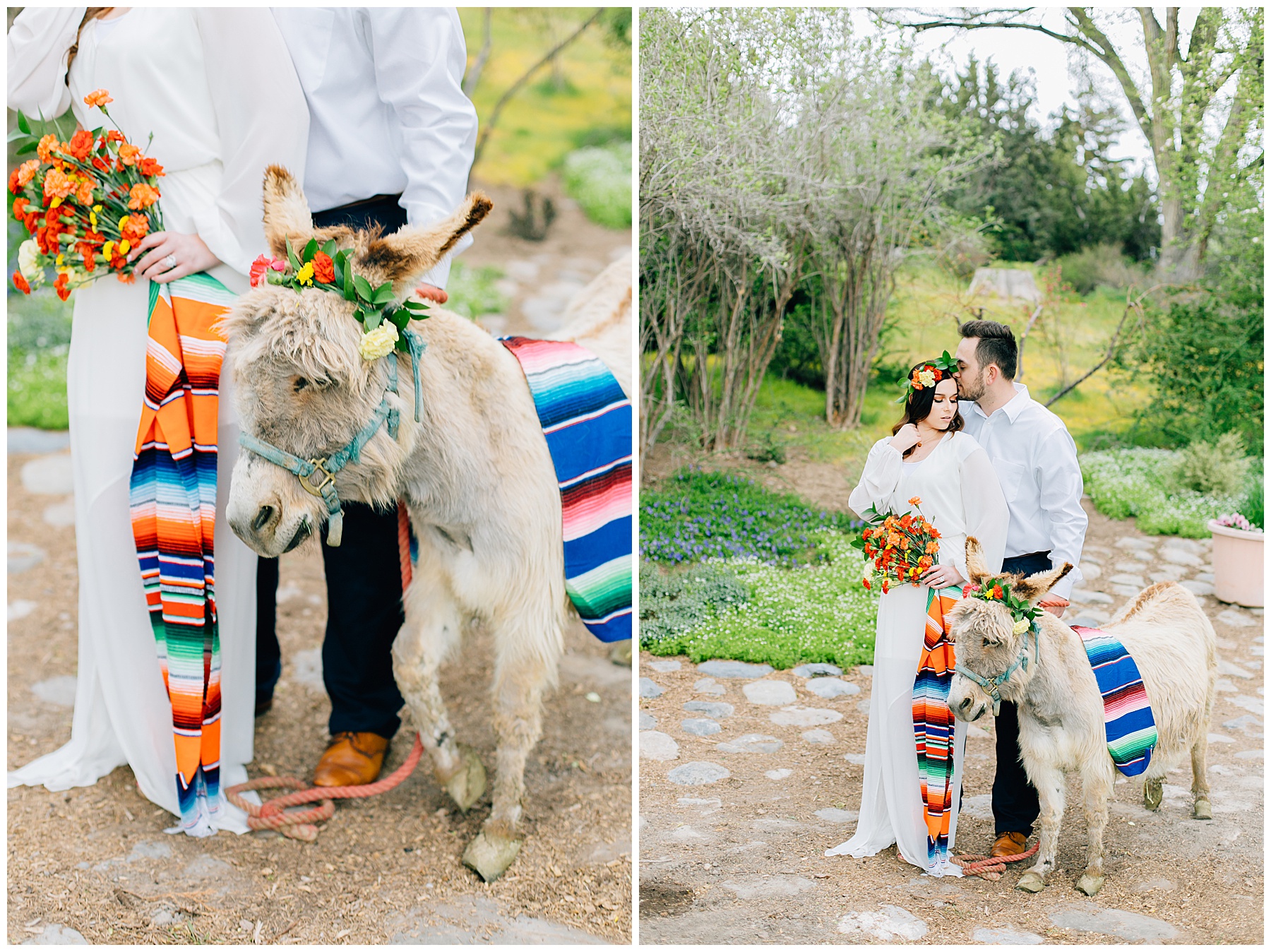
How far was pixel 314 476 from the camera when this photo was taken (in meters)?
2.46

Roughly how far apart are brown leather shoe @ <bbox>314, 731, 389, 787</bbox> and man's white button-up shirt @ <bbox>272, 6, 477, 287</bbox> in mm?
1733

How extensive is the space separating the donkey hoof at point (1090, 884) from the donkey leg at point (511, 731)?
5.76ft

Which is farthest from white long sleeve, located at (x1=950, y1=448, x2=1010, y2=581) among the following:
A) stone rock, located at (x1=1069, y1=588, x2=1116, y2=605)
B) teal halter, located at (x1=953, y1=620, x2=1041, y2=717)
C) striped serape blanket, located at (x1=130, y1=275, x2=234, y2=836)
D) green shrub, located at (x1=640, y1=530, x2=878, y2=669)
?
striped serape blanket, located at (x1=130, y1=275, x2=234, y2=836)

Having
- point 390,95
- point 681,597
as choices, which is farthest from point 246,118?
point 681,597

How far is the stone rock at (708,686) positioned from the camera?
139 inches

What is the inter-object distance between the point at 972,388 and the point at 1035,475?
342 millimetres

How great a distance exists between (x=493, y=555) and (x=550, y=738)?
122 centimetres

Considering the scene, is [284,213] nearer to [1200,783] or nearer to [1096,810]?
[1096,810]

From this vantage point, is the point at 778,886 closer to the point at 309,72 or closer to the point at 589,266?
the point at 309,72

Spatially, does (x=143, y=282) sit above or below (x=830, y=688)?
above

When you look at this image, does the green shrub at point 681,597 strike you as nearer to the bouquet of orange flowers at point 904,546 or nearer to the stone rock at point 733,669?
the stone rock at point 733,669

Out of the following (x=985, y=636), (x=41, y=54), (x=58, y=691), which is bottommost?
(x=58, y=691)

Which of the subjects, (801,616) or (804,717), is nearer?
(804,717)

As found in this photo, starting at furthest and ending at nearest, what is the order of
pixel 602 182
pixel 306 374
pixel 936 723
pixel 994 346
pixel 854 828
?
pixel 602 182 → pixel 854 828 → pixel 994 346 → pixel 936 723 → pixel 306 374
